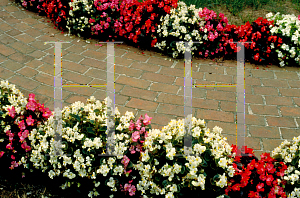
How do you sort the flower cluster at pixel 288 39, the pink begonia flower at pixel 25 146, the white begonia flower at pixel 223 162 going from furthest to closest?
the flower cluster at pixel 288 39
the pink begonia flower at pixel 25 146
the white begonia flower at pixel 223 162

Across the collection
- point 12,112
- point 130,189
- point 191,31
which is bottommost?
point 130,189

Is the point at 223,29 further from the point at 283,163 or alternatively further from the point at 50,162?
the point at 50,162

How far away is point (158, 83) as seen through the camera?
3.59 metres

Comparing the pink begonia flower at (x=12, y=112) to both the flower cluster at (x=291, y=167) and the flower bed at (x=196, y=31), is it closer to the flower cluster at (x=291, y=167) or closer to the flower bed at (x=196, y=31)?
the flower cluster at (x=291, y=167)

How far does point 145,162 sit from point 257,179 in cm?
87

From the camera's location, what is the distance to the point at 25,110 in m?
2.37

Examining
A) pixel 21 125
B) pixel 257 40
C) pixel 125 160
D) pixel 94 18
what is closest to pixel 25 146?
pixel 21 125

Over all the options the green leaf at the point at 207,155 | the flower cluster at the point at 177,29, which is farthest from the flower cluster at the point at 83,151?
the flower cluster at the point at 177,29

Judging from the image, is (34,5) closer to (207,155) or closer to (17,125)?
(17,125)

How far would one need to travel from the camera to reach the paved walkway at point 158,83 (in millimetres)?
3062

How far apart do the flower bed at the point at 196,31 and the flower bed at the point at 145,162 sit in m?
2.15

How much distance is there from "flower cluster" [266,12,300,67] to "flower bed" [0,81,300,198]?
87.1 inches

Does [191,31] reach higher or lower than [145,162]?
higher

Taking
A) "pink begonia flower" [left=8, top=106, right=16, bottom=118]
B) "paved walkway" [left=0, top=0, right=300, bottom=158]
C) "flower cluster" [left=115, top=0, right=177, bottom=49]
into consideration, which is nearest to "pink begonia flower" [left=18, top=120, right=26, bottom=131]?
"pink begonia flower" [left=8, top=106, right=16, bottom=118]
